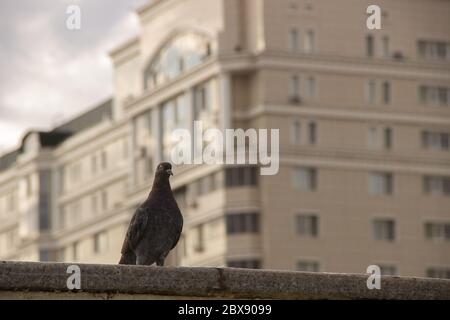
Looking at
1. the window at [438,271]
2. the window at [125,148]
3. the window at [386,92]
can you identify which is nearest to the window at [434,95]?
the window at [386,92]

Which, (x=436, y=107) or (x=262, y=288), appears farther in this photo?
(x=436, y=107)

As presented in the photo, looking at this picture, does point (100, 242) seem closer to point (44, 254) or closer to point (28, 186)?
point (44, 254)

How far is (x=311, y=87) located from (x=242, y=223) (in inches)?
318

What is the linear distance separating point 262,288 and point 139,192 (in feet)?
356

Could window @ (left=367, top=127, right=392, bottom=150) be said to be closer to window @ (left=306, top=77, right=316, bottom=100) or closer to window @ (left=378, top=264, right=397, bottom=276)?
window @ (left=306, top=77, right=316, bottom=100)

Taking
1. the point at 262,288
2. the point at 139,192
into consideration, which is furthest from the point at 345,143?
the point at 262,288

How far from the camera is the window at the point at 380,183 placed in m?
125

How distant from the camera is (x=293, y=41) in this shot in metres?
124

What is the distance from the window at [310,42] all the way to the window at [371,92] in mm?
3554

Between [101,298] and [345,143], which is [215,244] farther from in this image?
[101,298]

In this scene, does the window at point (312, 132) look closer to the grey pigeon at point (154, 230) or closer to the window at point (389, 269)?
the window at point (389, 269)

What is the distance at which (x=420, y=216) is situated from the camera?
409 feet

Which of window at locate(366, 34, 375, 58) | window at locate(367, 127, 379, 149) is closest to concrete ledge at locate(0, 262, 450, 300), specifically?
window at locate(366, 34, 375, 58)
